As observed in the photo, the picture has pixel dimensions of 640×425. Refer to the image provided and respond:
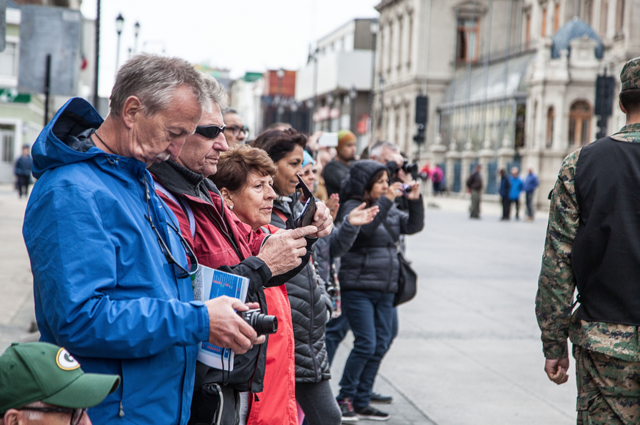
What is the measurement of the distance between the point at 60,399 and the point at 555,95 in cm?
3966

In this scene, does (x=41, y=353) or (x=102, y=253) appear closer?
(x=41, y=353)

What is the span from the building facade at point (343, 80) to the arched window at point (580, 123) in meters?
29.9

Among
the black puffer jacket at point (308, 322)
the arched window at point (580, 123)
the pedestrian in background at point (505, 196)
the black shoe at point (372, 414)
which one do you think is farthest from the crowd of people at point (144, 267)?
the arched window at point (580, 123)

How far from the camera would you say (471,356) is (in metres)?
7.65

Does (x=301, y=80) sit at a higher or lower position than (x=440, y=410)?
higher

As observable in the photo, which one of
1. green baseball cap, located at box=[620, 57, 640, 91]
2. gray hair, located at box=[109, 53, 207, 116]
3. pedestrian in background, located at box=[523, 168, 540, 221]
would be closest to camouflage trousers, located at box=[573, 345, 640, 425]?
green baseball cap, located at box=[620, 57, 640, 91]

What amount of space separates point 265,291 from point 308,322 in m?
0.65

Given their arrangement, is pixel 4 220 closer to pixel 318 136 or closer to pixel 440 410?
pixel 318 136

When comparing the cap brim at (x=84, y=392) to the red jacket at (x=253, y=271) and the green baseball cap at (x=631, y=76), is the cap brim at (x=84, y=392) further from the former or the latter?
the green baseball cap at (x=631, y=76)

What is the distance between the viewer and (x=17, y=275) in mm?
11828

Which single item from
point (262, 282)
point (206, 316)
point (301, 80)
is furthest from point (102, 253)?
point (301, 80)

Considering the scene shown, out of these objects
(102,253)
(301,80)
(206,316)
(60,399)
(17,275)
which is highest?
(301,80)

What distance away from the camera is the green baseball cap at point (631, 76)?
3.25 metres

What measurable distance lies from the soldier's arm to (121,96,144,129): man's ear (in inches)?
72.5
